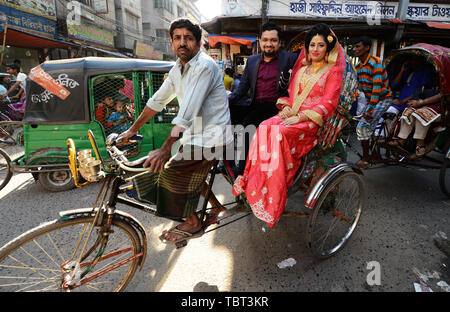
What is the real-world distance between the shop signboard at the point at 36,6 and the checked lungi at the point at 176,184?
12551mm

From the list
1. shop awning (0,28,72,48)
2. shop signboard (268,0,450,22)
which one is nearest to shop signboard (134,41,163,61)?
shop awning (0,28,72,48)

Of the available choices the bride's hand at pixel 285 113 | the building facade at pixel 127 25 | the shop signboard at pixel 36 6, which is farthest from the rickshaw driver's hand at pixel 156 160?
the building facade at pixel 127 25

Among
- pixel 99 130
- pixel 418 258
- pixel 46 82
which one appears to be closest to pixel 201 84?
pixel 418 258

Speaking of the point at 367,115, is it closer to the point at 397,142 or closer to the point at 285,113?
the point at 397,142

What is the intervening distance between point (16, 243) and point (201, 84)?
149cm

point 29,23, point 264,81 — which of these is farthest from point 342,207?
point 29,23

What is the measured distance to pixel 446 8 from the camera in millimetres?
10398

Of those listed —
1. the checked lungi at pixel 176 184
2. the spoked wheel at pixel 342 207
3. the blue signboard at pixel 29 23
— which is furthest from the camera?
the blue signboard at pixel 29 23

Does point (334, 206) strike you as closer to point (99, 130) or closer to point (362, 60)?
point (362, 60)

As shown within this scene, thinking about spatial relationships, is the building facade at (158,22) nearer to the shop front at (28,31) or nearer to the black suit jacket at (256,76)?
the shop front at (28,31)

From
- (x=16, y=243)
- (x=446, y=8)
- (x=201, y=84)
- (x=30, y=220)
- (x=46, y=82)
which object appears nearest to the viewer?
(x=16, y=243)

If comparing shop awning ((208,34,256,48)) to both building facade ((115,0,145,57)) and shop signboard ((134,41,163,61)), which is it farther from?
shop signboard ((134,41,163,61))

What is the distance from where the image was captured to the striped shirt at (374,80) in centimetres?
372

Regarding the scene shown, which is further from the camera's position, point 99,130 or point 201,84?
point 99,130
